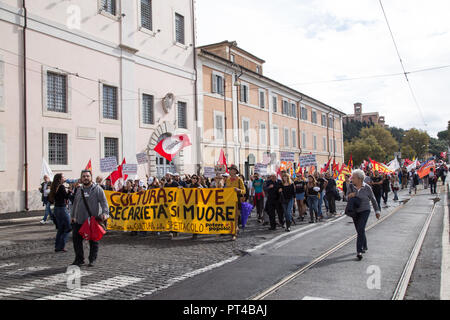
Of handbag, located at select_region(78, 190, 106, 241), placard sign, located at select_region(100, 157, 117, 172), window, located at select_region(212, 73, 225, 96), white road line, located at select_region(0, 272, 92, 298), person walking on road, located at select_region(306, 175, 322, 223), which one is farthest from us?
window, located at select_region(212, 73, 225, 96)

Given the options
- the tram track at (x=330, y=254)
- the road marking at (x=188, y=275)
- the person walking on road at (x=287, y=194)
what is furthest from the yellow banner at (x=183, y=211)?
the tram track at (x=330, y=254)

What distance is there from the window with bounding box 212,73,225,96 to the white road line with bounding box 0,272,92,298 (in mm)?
24169

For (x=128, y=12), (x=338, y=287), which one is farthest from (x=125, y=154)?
(x=338, y=287)

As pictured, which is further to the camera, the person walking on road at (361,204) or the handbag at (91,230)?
the person walking on road at (361,204)

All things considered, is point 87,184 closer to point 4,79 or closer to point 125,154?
point 4,79

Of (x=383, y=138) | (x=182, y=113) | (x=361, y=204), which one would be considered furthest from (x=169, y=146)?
(x=383, y=138)

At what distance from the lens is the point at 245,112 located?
109 ft

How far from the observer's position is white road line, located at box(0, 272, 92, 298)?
5324mm

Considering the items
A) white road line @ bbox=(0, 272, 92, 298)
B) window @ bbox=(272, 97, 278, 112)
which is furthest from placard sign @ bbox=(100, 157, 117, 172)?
window @ bbox=(272, 97, 278, 112)

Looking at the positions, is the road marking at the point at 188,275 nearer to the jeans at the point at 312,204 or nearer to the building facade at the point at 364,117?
the jeans at the point at 312,204

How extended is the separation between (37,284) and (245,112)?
94.1ft

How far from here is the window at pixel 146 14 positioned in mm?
23297

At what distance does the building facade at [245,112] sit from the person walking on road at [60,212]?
18.5 m

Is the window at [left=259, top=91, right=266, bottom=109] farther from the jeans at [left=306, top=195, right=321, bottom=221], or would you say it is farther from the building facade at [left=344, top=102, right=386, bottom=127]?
the building facade at [left=344, top=102, right=386, bottom=127]
